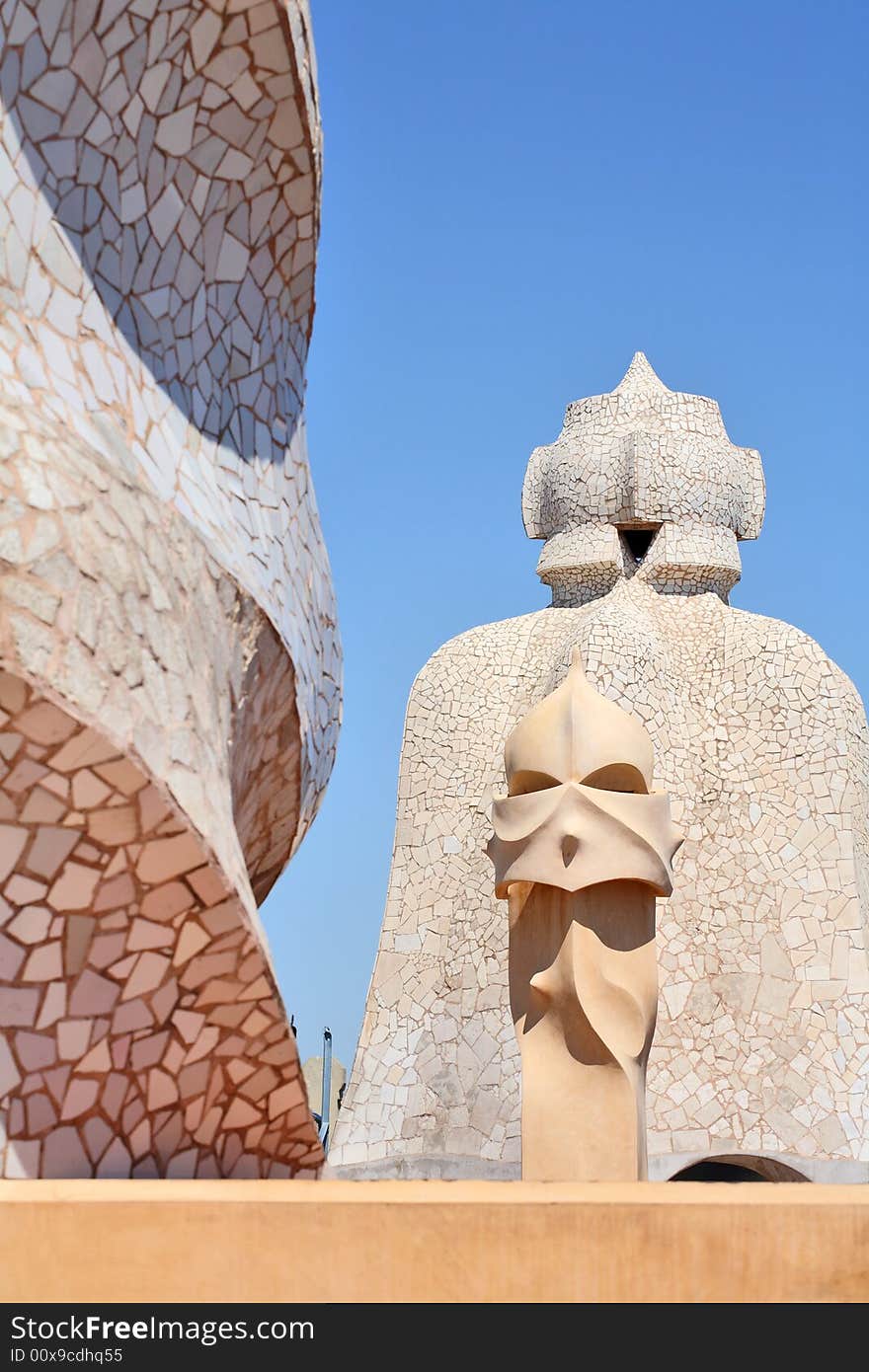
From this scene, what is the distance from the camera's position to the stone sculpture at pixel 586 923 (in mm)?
5348

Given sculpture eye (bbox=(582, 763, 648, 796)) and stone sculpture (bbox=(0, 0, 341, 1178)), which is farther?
sculpture eye (bbox=(582, 763, 648, 796))

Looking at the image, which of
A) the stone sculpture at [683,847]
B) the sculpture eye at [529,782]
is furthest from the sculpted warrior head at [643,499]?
the sculpture eye at [529,782]

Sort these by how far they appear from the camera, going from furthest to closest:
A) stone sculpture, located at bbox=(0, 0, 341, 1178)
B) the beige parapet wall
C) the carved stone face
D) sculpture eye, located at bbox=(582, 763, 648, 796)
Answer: sculpture eye, located at bbox=(582, 763, 648, 796), the carved stone face, stone sculpture, located at bbox=(0, 0, 341, 1178), the beige parapet wall

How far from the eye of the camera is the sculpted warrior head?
41.7 feet

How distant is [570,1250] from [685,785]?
8.92 metres

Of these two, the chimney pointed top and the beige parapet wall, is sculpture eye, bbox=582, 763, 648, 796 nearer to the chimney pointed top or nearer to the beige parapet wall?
the beige parapet wall

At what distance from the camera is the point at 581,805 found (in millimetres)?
5352

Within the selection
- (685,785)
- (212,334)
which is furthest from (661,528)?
(212,334)

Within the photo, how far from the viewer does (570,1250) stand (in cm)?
267

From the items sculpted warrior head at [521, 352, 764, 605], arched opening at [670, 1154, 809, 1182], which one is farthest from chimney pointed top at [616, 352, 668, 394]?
arched opening at [670, 1154, 809, 1182]

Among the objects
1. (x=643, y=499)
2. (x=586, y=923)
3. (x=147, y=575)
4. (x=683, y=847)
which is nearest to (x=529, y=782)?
(x=586, y=923)

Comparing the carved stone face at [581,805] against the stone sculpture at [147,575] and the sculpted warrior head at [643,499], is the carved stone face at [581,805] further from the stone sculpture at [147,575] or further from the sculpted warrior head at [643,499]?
the sculpted warrior head at [643,499]

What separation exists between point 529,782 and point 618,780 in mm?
301

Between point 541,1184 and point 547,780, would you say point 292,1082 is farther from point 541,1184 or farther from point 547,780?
point 547,780
